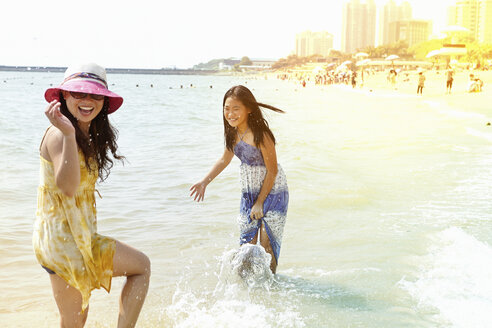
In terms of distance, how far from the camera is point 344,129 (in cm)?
1753

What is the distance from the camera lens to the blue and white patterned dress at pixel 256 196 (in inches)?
164

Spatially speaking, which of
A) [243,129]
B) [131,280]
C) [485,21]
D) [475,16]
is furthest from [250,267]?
[475,16]

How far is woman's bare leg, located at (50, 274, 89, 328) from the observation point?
8.66 ft

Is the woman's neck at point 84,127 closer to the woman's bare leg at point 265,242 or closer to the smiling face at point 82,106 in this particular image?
the smiling face at point 82,106

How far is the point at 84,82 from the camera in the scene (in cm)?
262

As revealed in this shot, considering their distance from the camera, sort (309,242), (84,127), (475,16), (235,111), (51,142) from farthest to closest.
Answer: (475,16), (309,242), (235,111), (84,127), (51,142)

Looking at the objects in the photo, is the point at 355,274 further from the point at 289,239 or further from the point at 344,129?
the point at 344,129

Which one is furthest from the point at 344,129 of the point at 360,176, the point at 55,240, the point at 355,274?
the point at 55,240

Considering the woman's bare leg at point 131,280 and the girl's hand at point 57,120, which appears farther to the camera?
the woman's bare leg at point 131,280

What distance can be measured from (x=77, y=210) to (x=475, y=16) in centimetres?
17763

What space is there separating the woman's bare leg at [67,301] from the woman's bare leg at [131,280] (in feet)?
0.74

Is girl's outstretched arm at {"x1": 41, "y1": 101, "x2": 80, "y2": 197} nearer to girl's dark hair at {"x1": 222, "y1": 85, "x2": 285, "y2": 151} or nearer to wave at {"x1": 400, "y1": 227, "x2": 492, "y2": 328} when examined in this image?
girl's dark hair at {"x1": 222, "y1": 85, "x2": 285, "y2": 151}

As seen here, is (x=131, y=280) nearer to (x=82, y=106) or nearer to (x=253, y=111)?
(x=82, y=106)

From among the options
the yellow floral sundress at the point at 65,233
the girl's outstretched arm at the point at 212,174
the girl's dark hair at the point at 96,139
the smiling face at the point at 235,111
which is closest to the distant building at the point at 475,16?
the girl's outstretched arm at the point at 212,174
